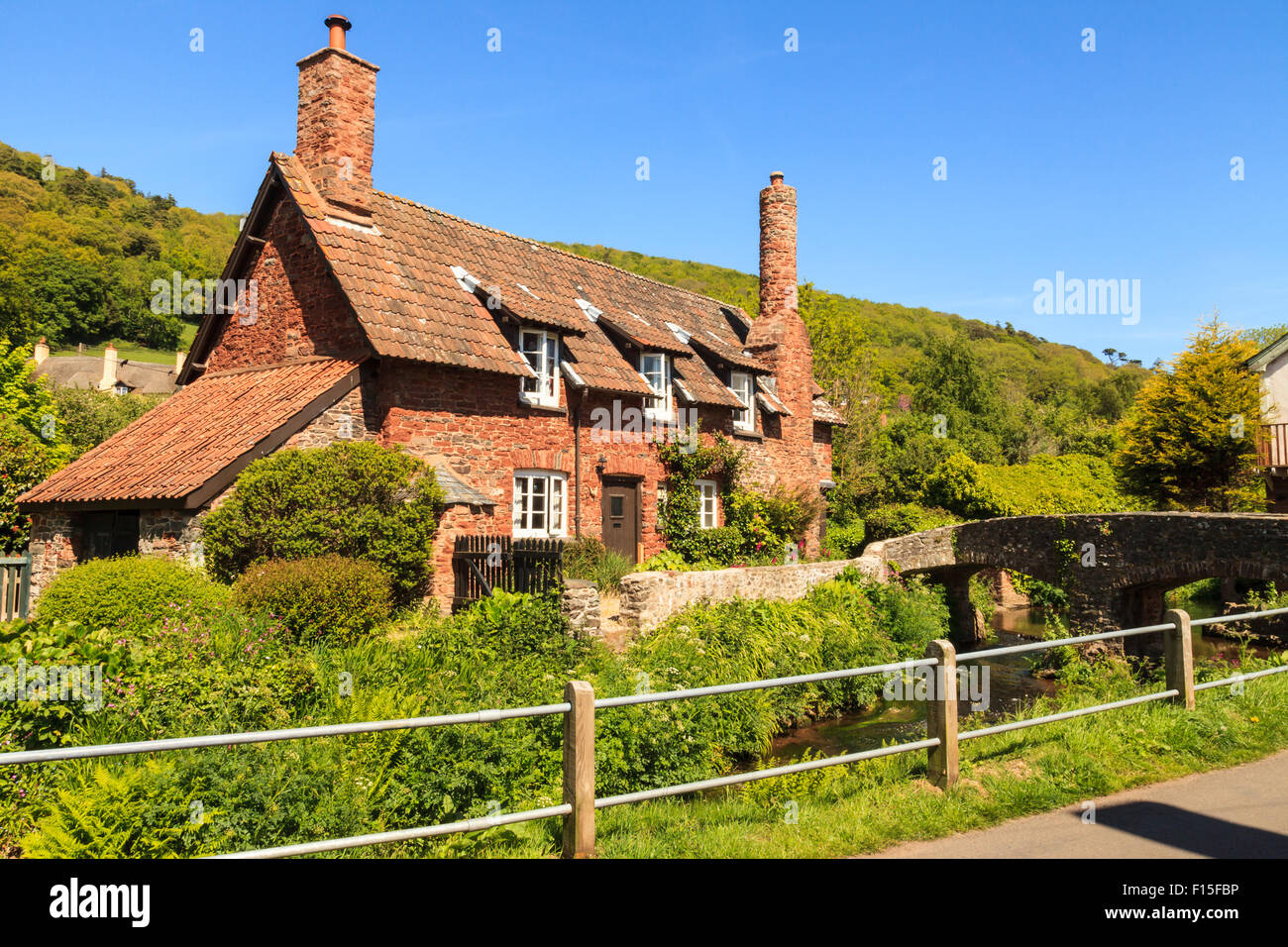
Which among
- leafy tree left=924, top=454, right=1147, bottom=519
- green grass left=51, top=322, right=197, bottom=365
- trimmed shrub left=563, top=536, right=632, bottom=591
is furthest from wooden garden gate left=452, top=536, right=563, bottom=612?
green grass left=51, top=322, right=197, bottom=365

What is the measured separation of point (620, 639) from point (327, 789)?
7512 millimetres

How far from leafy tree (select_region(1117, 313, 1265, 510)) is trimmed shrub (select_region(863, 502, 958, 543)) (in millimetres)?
6290

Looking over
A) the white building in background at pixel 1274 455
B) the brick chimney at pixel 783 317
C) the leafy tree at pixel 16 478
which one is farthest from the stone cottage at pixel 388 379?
the white building in background at pixel 1274 455

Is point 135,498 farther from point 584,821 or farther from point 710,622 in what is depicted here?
point 584,821

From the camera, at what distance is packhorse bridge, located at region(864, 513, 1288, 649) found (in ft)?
51.5

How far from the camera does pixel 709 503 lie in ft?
70.9

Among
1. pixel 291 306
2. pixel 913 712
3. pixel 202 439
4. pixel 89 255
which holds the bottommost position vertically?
pixel 913 712

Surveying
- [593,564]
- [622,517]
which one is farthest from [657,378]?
[593,564]

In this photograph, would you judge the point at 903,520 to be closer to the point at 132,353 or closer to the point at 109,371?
the point at 109,371

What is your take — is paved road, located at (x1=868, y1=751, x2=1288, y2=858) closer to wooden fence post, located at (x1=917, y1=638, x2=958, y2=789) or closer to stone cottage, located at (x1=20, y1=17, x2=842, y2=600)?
wooden fence post, located at (x1=917, y1=638, x2=958, y2=789)

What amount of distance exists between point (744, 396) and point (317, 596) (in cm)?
1475

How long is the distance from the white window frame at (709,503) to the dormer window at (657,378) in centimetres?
216
